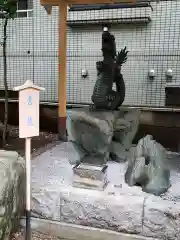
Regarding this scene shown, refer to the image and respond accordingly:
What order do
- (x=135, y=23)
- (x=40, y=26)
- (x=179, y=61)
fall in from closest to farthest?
(x=179, y=61), (x=135, y=23), (x=40, y=26)

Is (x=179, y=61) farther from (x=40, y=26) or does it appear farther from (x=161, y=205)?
(x=161, y=205)

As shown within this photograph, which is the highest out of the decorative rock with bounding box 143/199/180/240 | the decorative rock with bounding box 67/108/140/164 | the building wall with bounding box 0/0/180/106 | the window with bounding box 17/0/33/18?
the window with bounding box 17/0/33/18

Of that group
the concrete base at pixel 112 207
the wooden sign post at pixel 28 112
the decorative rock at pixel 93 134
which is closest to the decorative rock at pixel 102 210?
the concrete base at pixel 112 207

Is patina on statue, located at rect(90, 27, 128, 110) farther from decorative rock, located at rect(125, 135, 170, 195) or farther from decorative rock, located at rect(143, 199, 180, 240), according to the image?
decorative rock, located at rect(143, 199, 180, 240)

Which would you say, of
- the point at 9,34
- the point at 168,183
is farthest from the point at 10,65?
the point at 168,183

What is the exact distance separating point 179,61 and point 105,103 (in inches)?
115

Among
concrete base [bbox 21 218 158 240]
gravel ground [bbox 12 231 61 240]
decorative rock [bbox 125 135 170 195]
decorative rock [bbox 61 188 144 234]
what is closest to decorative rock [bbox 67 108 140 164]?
decorative rock [bbox 125 135 170 195]

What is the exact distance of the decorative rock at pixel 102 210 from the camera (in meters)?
3.09

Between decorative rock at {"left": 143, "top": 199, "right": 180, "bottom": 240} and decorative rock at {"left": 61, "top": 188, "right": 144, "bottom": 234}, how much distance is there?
0.09 metres

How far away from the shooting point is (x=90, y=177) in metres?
3.38

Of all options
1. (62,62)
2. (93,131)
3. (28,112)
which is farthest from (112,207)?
(62,62)

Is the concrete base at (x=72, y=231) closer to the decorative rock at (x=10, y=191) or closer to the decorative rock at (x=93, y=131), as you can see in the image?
the decorative rock at (x=10, y=191)

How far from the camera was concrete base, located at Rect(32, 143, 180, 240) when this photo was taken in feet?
9.86

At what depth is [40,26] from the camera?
771cm
